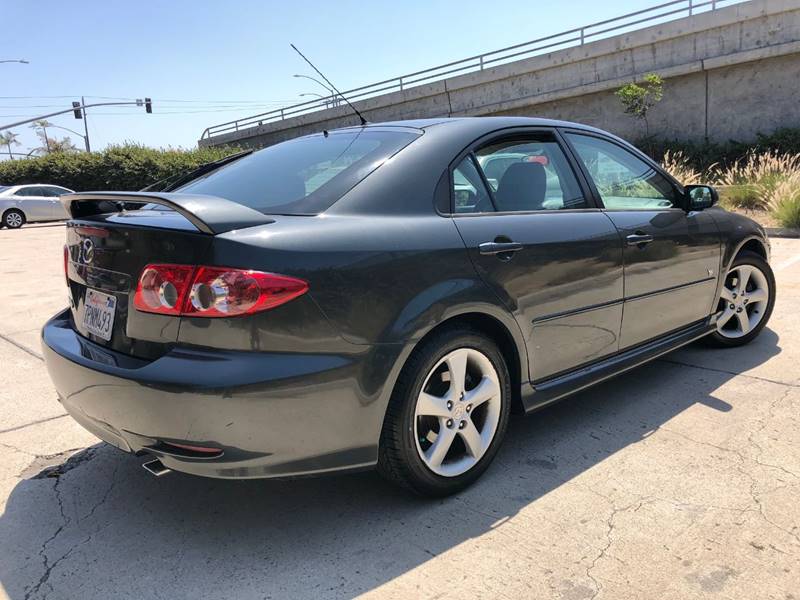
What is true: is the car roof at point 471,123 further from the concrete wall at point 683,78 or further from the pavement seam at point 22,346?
the concrete wall at point 683,78

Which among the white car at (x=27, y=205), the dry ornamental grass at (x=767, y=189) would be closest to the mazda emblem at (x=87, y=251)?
the dry ornamental grass at (x=767, y=189)

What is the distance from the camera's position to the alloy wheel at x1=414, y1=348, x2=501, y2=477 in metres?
2.56

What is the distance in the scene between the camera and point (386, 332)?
2.30 m

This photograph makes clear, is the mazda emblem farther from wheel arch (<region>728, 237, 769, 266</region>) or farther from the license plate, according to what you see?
wheel arch (<region>728, 237, 769, 266</region>)

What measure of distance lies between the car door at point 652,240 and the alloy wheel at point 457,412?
1.06 m

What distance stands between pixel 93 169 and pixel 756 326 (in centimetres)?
3281

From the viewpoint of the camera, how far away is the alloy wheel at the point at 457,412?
2559mm

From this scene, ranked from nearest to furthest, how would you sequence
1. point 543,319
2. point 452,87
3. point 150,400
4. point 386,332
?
point 150,400
point 386,332
point 543,319
point 452,87

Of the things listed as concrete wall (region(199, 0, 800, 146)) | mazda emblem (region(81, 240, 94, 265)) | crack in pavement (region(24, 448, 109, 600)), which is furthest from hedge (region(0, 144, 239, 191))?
mazda emblem (region(81, 240, 94, 265))

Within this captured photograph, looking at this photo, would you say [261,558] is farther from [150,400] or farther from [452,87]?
[452,87]

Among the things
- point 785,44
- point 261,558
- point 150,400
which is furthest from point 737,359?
point 785,44

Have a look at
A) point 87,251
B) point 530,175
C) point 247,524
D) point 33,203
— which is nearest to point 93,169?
point 33,203

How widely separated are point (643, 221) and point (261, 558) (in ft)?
8.51

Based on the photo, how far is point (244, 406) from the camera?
2064mm
